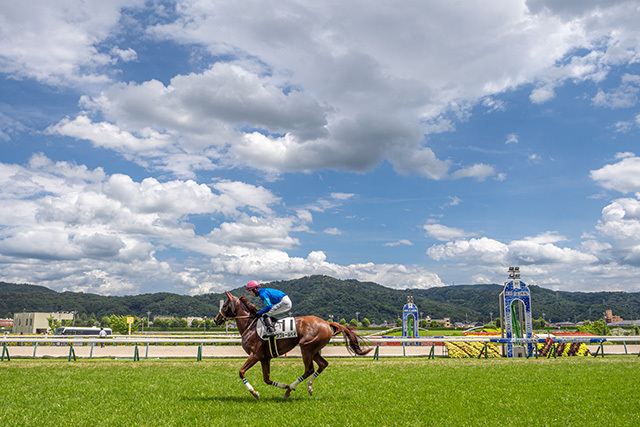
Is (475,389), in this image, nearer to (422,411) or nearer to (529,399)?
(529,399)

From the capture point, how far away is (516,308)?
27219 millimetres

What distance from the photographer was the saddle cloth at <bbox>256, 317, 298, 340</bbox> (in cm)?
1073

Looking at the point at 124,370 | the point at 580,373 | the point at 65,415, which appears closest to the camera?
the point at 65,415

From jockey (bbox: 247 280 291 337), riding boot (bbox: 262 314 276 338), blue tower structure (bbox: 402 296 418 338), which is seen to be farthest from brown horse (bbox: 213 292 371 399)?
blue tower structure (bbox: 402 296 418 338)

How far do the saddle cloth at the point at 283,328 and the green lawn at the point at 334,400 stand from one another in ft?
4.41

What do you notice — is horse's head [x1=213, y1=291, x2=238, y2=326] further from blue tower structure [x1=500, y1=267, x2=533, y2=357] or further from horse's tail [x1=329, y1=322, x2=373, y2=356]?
blue tower structure [x1=500, y1=267, x2=533, y2=357]

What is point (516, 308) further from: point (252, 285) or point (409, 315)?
point (252, 285)

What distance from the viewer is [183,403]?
→ 942cm

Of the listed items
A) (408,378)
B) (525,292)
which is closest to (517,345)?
(525,292)

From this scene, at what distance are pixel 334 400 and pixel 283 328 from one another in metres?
1.96

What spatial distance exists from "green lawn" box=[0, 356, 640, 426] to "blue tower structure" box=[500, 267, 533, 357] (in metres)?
12.4

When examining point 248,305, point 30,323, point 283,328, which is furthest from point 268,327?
point 30,323

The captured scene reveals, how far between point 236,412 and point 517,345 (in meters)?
20.6

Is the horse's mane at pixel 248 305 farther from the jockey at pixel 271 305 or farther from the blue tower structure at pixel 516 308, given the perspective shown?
the blue tower structure at pixel 516 308
